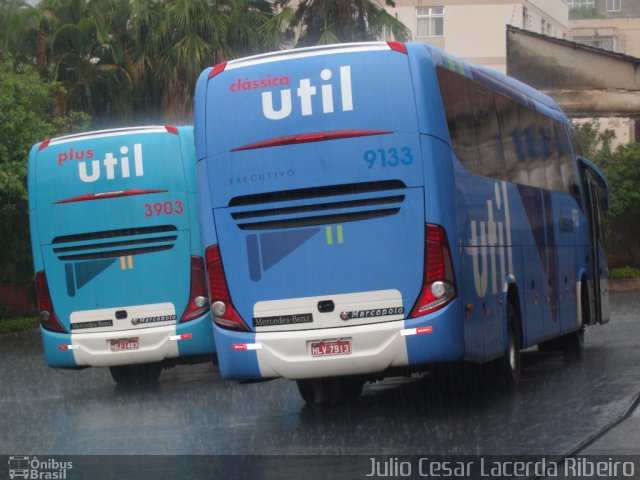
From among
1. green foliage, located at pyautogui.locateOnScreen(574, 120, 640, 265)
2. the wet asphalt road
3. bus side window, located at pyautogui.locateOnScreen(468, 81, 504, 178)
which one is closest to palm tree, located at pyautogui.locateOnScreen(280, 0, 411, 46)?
green foliage, located at pyautogui.locateOnScreen(574, 120, 640, 265)

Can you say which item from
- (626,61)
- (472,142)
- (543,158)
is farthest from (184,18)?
(472,142)

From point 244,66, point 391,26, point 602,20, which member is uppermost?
point 244,66

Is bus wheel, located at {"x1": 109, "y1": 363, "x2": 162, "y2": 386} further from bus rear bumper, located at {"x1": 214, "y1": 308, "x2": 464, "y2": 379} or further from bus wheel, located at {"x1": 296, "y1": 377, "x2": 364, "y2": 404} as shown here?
bus rear bumper, located at {"x1": 214, "y1": 308, "x2": 464, "y2": 379}

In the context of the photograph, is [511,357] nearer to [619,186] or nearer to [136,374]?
[136,374]

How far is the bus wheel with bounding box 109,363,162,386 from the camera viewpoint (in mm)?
17438

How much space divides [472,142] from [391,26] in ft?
85.5

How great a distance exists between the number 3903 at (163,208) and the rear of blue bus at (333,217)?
430cm

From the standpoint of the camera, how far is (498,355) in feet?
42.3

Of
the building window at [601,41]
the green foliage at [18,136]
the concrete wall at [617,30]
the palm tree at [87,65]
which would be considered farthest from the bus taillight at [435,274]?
the concrete wall at [617,30]

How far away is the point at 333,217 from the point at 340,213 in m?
0.07

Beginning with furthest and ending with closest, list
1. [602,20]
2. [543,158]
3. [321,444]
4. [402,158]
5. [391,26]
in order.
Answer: [602,20]
[391,26]
[543,158]
[402,158]
[321,444]

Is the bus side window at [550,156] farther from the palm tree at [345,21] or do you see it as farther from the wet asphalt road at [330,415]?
the palm tree at [345,21]

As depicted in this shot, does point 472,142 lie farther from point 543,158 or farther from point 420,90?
point 543,158

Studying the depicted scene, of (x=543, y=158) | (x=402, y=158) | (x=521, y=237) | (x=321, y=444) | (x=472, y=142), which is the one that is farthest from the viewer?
(x=543, y=158)
